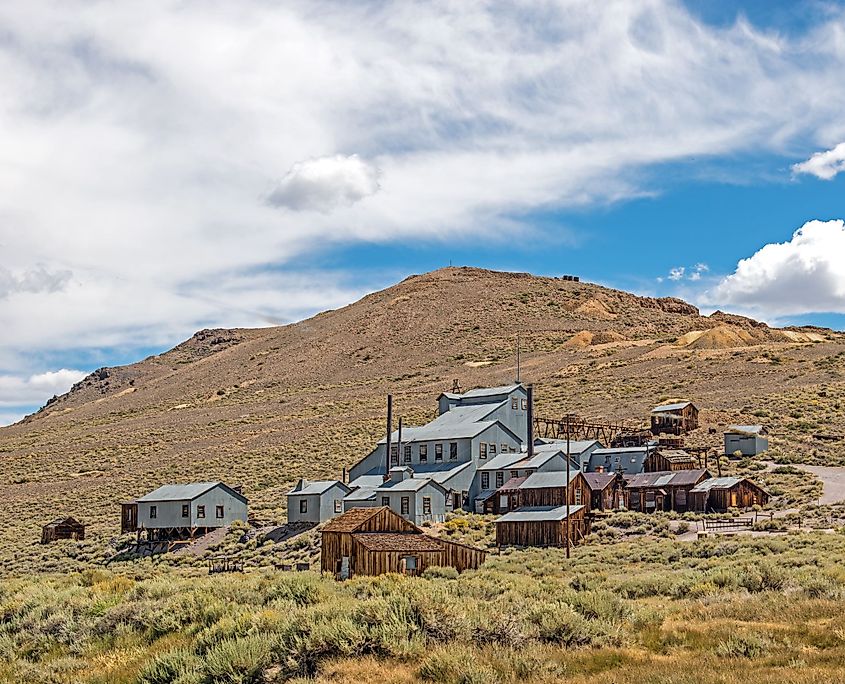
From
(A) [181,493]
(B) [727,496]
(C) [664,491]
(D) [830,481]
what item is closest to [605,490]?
(C) [664,491]

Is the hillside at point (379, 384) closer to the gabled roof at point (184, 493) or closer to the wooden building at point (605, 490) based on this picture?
the gabled roof at point (184, 493)

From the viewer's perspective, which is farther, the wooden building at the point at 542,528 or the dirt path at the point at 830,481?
the dirt path at the point at 830,481

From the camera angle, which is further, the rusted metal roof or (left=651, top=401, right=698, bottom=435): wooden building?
(left=651, top=401, right=698, bottom=435): wooden building

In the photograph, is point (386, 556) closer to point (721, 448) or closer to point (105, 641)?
point (105, 641)

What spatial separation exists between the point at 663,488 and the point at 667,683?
4149 centimetres

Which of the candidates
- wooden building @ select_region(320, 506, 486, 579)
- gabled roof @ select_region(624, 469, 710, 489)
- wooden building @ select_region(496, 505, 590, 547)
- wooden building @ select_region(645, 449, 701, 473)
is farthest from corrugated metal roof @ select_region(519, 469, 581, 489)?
wooden building @ select_region(320, 506, 486, 579)

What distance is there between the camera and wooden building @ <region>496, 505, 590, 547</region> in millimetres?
44406

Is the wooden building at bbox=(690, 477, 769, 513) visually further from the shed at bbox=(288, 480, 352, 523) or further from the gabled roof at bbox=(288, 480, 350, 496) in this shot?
the gabled roof at bbox=(288, 480, 350, 496)

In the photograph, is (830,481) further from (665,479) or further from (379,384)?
(379,384)

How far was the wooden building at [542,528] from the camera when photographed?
44.4 m

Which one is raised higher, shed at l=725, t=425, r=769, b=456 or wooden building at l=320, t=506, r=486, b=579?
shed at l=725, t=425, r=769, b=456

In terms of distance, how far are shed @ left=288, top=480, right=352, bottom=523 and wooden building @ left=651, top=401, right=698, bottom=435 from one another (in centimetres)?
2479

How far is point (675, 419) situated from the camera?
2758 inches

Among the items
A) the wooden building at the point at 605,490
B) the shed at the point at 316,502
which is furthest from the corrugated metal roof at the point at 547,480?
the shed at the point at 316,502
